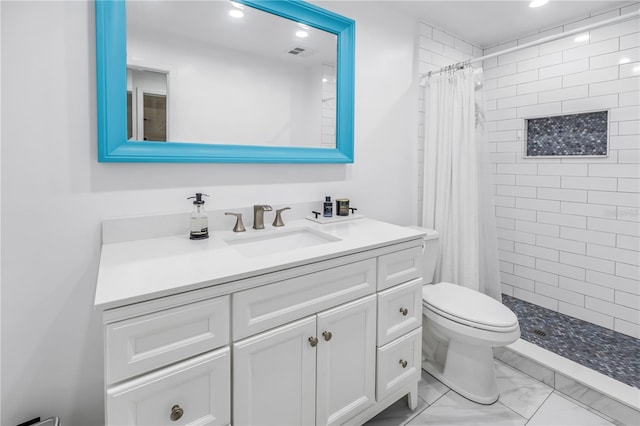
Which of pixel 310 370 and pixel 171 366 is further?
pixel 310 370

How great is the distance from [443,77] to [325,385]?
203 cm

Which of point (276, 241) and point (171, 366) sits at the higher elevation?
point (276, 241)

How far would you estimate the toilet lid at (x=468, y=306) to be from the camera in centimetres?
162

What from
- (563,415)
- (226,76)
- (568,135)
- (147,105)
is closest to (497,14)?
(568,135)

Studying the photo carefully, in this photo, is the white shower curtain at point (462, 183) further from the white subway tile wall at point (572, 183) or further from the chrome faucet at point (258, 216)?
the chrome faucet at point (258, 216)

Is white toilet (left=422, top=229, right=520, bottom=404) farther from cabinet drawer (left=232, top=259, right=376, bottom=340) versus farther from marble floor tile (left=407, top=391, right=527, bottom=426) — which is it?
cabinet drawer (left=232, top=259, right=376, bottom=340)

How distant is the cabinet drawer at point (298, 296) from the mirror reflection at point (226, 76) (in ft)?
2.64

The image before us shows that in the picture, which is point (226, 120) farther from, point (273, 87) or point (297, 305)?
point (297, 305)

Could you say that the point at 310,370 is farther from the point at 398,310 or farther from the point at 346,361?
the point at 398,310

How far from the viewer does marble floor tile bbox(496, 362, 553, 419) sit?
5.57 feet

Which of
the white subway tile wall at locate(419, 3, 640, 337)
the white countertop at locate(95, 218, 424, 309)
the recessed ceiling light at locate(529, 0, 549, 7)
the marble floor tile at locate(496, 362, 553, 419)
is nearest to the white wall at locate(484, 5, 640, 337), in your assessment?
the white subway tile wall at locate(419, 3, 640, 337)

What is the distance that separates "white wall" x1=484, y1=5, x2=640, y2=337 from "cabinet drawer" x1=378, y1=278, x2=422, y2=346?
1.76 metres

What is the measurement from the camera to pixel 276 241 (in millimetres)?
1582

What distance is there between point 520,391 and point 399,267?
44.2 inches
